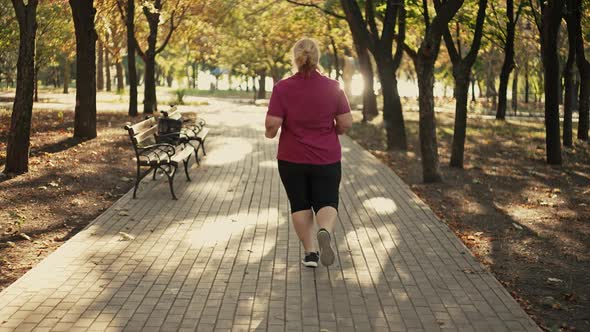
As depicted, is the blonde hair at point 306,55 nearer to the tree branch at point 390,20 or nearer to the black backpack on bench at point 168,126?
the black backpack on bench at point 168,126

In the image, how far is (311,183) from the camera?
22.8ft

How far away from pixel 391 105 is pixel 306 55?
12504 millimetres

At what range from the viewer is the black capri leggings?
6801 mm

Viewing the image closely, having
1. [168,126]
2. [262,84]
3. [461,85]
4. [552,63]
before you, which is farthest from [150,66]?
[262,84]

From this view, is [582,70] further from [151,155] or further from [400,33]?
[151,155]

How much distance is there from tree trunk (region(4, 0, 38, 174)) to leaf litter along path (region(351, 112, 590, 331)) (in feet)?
20.2

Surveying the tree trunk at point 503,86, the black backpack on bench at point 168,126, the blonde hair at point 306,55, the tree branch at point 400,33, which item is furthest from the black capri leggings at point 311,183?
the tree trunk at point 503,86

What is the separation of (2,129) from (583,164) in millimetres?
13724

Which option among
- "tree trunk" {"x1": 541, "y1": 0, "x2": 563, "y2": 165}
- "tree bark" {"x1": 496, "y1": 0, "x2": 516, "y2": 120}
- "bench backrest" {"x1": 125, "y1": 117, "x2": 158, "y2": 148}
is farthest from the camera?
"tree bark" {"x1": 496, "y1": 0, "x2": 516, "y2": 120}

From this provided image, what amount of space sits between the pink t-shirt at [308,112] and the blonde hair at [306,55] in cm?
Result: 6

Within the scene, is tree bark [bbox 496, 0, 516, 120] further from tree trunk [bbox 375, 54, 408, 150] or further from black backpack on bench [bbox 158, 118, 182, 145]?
black backpack on bench [bbox 158, 118, 182, 145]

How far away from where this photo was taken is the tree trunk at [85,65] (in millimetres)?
18516

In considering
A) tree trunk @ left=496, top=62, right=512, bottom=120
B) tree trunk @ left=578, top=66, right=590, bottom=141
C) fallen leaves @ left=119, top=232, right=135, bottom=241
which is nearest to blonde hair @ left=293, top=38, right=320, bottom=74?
fallen leaves @ left=119, top=232, right=135, bottom=241

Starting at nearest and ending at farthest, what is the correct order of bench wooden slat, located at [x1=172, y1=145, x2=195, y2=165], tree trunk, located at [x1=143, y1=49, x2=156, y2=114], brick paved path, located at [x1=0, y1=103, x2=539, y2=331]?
brick paved path, located at [x1=0, y1=103, x2=539, y2=331] → bench wooden slat, located at [x1=172, y1=145, x2=195, y2=165] → tree trunk, located at [x1=143, y1=49, x2=156, y2=114]
